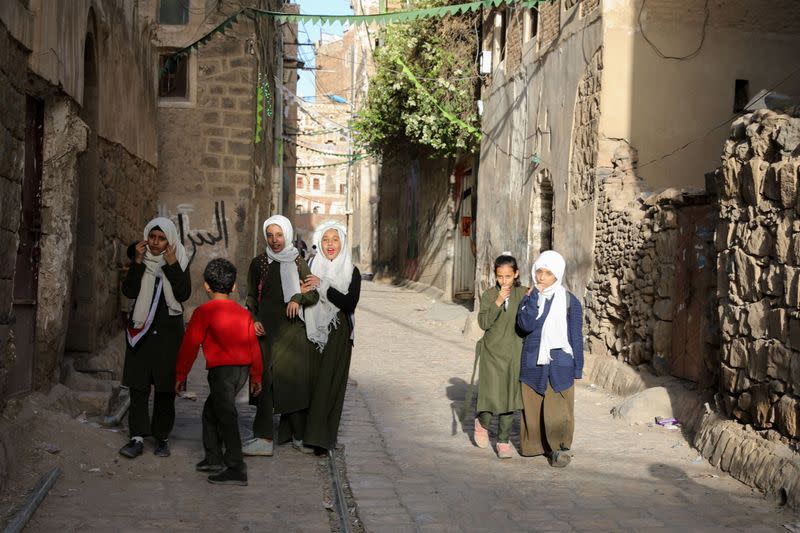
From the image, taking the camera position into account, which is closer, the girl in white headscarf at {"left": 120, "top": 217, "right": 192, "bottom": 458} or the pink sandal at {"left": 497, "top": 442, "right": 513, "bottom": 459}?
the girl in white headscarf at {"left": 120, "top": 217, "right": 192, "bottom": 458}

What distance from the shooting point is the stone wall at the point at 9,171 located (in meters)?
4.94

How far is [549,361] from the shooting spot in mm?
6086

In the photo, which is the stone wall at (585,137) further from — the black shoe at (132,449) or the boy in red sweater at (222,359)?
the black shoe at (132,449)

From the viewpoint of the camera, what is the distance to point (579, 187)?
12.0 metres

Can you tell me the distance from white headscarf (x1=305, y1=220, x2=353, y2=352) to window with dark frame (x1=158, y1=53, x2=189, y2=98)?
9369 mm

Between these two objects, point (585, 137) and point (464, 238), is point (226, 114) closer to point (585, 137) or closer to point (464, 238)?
point (585, 137)

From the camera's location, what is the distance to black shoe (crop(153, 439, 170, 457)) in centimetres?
582

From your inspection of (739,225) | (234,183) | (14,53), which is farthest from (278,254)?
(234,183)

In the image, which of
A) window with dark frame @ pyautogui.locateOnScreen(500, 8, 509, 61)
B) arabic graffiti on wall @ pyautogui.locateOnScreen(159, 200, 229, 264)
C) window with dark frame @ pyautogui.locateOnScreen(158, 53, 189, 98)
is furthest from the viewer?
window with dark frame @ pyautogui.locateOnScreen(500, 8, 509, 61)

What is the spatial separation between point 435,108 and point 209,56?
22.0 feet

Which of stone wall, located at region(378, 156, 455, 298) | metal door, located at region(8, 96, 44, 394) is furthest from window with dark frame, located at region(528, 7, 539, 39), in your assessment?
metal door, located at region(8, 96, 44, 394)

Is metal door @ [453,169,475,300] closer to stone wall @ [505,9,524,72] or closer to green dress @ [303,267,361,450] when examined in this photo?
stone wall @ [505,9,524,72]

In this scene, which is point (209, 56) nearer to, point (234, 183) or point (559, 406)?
point (234, 183)

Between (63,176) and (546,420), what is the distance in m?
3.85
